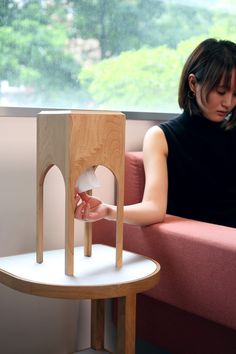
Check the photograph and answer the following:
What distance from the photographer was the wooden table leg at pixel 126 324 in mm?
1556

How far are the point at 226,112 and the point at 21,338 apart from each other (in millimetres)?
1039

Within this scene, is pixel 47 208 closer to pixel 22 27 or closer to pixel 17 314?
pixel 17 314

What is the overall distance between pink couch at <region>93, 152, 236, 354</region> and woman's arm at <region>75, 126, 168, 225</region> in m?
0.05

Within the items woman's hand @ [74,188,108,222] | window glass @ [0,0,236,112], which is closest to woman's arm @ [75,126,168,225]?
woman's hand @ [74,188,108,222]

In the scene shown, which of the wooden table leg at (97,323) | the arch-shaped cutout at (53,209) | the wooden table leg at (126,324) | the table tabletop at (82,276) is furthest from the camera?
the arch-shaped cutout at (53,209)

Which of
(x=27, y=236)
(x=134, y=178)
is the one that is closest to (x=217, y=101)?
(x=134, y=178)

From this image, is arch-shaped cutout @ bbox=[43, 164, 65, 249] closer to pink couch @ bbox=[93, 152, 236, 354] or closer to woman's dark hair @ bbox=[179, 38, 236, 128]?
pink couch @ bbox=[93, 152, 236, 354]

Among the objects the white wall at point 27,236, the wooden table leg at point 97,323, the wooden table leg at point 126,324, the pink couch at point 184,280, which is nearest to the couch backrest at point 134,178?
the pink couch at point 184,280

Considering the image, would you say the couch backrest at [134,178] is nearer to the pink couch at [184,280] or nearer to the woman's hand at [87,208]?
the pink couch at [184,280]

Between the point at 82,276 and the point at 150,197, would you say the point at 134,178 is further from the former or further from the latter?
the point at 82,276

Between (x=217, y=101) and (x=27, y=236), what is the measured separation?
782mm

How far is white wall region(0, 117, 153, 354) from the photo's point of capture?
191 centimetres

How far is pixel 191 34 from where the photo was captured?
2637 millimetres

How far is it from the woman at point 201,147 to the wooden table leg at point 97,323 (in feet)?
1.21
